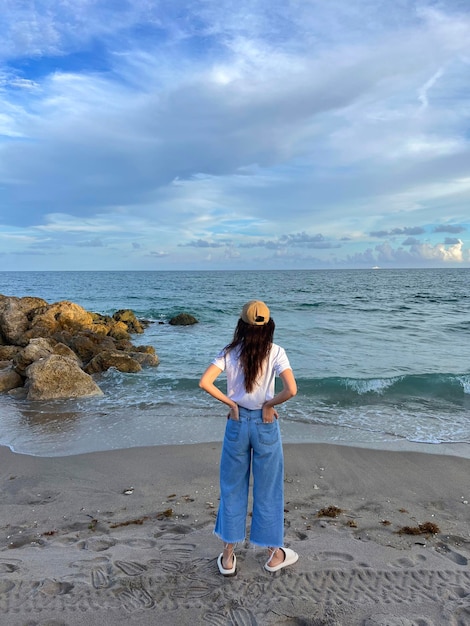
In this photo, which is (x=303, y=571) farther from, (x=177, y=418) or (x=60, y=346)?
(x=60, y=346)

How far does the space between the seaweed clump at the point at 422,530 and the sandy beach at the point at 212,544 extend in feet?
0.07

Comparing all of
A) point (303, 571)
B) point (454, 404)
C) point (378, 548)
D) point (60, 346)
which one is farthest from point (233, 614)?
point (60, 346)

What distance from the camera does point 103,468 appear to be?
6.93 m

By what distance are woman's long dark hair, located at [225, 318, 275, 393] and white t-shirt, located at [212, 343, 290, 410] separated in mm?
40

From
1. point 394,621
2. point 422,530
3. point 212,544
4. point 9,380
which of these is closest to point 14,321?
point 9,380

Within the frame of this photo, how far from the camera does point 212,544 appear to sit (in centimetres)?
454

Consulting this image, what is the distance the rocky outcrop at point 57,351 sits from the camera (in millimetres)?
11078

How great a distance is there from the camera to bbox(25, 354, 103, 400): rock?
10.9 metres

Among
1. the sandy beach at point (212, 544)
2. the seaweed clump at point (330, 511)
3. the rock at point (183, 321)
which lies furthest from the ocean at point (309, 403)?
the rock at point (183, 321)

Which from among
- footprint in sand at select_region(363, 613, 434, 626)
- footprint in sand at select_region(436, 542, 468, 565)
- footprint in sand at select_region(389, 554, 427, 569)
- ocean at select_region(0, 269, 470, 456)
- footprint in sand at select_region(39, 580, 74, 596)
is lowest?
ocean at select_region(0, 269, 470, 456)

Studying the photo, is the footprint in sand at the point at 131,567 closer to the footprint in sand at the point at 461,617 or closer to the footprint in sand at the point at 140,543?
the footprint in sand at the point at 140,543

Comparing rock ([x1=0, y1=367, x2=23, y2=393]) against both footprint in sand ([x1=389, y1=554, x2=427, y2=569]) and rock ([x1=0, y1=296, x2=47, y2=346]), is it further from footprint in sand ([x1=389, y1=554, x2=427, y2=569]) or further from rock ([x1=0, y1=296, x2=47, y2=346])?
footprint in sand ([x1=389, y1=554, x2=427, y2=569])

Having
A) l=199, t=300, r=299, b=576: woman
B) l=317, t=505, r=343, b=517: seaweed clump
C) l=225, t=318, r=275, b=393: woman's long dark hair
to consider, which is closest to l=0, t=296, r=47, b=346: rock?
l=317, t=505, r=343, b=517: seaweed clump

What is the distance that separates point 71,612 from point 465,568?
3.35 meters
